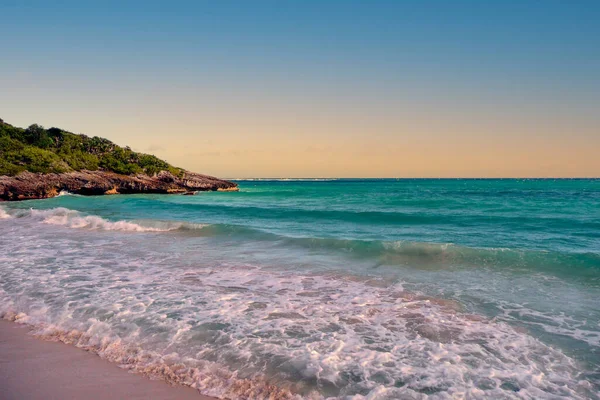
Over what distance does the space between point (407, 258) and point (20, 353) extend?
1181cm

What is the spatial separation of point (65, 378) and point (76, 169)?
209ft

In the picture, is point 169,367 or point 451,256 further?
point 451,256

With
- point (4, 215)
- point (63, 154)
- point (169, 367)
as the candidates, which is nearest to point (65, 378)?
point (169, 367)

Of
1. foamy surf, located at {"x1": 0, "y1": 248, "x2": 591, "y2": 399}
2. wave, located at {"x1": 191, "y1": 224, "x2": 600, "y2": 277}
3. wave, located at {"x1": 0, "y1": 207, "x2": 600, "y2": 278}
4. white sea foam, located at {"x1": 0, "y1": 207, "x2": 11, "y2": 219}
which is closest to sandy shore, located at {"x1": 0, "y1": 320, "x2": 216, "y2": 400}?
foamy surf, located at {"x1": 0, "y1": 248, "x2": 591, "y2": 399}

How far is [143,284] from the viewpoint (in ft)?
32.8

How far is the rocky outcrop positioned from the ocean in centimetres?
3642

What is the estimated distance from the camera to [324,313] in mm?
7949

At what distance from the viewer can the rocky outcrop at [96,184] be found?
151 ft

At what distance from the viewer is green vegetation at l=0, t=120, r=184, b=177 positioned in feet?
175

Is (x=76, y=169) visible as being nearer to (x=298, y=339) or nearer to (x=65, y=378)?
(x=65, y=378)

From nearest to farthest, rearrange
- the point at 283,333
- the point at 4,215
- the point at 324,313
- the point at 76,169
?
the point at 283,333 → the point at 324,313 → the point at 4,215 → the point at 76,169

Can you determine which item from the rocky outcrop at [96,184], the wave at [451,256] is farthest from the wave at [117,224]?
the rocky outcrop at [96,184]

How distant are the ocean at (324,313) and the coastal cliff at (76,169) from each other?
129ft

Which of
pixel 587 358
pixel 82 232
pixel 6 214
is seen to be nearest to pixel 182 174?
pixel 6 214
